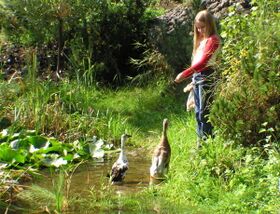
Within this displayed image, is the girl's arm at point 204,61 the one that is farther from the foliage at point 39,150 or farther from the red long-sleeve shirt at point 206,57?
the foliage at point 39,150

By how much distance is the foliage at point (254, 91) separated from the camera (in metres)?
7.18

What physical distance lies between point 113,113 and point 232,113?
4747 mm

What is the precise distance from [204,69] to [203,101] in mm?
407

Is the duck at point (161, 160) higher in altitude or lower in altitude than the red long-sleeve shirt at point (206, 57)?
lower

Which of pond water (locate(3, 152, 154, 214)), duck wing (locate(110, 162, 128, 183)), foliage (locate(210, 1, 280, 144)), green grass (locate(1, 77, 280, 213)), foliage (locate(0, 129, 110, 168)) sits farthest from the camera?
foliage (locate(0, 129, 110, 168))

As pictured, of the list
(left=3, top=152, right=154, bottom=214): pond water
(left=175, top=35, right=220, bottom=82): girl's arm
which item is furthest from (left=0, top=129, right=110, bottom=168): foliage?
(left=175, top=35, right=220, bottom=82): girl's arm

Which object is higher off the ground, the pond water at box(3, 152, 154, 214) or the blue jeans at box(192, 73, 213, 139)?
the blue jeans at box(192, 73, 213, 139)

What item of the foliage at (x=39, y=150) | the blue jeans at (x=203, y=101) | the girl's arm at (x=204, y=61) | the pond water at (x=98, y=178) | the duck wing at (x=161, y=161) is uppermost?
the girl's arm at (x=204, y=61)

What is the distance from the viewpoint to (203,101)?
815 centimetres

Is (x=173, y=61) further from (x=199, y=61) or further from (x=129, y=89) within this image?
(x=199, y=61)

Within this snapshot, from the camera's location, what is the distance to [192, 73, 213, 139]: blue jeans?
26.7 feet

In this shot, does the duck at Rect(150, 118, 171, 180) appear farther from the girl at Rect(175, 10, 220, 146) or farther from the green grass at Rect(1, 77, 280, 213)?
the girl at Rect(175, 10, 220, 146)

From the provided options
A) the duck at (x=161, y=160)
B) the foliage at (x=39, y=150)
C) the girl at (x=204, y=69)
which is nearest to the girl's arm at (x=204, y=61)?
the girl at (x=204, y=69)

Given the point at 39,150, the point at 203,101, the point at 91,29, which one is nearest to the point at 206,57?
the point at 203,101
